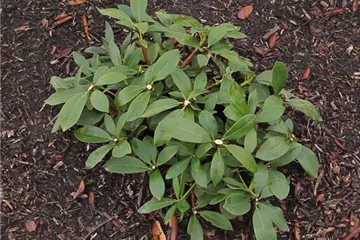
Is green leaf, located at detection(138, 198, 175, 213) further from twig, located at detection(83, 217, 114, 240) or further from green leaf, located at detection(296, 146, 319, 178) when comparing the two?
green leaf, located at detection(296, 146, 319, 178)

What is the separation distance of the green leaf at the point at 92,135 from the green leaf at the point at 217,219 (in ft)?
1.65

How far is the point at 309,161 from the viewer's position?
2.62m

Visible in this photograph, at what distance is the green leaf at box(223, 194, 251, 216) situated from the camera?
2471 millimetres

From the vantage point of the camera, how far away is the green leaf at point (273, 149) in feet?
8.21

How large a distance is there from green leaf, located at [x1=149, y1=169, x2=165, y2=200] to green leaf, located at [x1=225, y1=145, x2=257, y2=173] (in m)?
0.34

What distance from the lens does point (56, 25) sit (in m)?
3.14

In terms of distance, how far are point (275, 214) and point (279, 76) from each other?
22.1 inches

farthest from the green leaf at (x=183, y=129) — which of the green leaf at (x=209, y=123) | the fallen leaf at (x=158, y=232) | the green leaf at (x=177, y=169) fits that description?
the fallen leaf at (x=158, y=232)

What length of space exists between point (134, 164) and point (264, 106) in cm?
58

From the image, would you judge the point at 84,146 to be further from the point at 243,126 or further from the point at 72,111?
the point at 243,126

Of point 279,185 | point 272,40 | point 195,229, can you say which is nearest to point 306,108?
point 279,185

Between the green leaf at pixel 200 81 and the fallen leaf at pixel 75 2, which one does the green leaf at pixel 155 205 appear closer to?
the green leaf at pixel 200 81

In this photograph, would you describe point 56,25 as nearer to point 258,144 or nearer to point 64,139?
point 64,139

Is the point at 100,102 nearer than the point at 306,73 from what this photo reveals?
Yes
